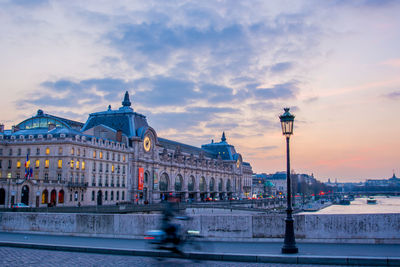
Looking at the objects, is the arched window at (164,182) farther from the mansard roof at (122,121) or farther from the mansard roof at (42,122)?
the mansard roof at (42,122)

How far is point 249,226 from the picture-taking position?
19.5 m

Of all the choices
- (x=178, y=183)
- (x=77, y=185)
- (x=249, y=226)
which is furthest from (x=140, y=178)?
(x=249, y=226)

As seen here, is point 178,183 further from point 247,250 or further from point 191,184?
point 247,250

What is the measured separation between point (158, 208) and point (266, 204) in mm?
89159

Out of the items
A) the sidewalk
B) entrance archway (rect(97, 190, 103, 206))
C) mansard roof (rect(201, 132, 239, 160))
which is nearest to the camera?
the sidewalk

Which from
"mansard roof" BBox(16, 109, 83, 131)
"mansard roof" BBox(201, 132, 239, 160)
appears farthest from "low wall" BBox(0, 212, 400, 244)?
"mansard roof" BBox(201, 132, 239, 160)

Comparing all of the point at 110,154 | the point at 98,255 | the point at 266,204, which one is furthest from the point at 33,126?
the point at 266,204

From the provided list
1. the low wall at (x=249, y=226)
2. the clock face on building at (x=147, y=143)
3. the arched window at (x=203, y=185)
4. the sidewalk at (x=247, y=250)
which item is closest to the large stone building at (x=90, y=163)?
the clock face on building at (x=147, y=143)

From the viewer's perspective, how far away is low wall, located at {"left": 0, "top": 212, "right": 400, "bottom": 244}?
18.2 meters

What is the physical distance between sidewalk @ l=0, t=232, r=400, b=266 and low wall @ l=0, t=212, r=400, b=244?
0.70m

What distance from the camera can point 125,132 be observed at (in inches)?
3967

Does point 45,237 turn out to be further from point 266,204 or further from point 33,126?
point 266,204

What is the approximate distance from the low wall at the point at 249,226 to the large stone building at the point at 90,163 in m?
48.5

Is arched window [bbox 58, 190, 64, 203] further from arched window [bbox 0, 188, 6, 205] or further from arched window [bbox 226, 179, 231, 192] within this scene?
arched window [bbox 226, 179, 231, 192]
